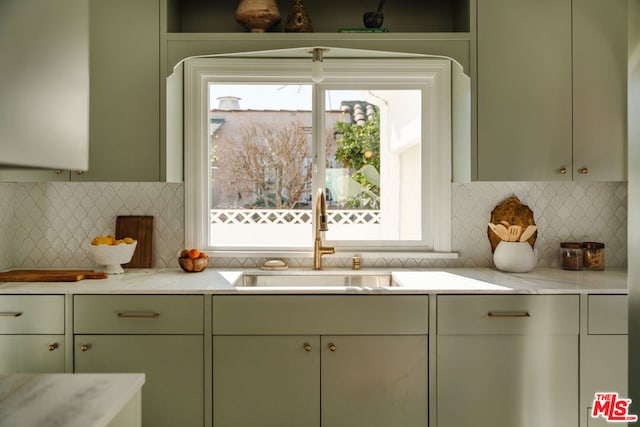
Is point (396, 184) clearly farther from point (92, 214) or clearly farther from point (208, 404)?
point (92, 214)

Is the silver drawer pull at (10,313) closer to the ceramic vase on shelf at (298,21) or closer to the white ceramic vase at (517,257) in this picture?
the ceramic vase on shelf at (298,21)

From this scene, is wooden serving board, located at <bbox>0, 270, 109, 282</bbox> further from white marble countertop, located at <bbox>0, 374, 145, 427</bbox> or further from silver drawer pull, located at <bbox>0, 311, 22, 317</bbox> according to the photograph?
white marble countertop, located at <bbox>0, 374, 145, 427</bbox>

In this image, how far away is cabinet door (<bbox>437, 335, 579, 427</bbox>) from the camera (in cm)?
219

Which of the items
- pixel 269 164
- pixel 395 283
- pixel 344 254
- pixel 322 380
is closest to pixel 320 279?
pixel 344 254

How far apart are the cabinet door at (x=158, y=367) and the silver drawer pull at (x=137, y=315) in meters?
0.09

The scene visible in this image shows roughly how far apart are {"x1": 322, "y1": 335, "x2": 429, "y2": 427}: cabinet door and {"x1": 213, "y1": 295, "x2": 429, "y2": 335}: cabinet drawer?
5 cm

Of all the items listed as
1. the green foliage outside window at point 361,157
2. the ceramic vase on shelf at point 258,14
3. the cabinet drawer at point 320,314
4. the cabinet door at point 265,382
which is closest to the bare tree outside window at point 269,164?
the green foliage outside window at point 361,157

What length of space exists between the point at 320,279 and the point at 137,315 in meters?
0.98

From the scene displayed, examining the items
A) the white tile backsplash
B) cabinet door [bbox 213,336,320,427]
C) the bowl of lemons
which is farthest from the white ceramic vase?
the bowl of lemons

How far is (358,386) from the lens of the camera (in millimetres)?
2195

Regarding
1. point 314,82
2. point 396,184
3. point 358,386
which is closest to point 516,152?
point 396,184

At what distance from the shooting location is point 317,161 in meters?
2.88

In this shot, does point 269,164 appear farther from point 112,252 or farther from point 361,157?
point 112,252

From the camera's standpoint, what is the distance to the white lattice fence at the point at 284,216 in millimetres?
2889
